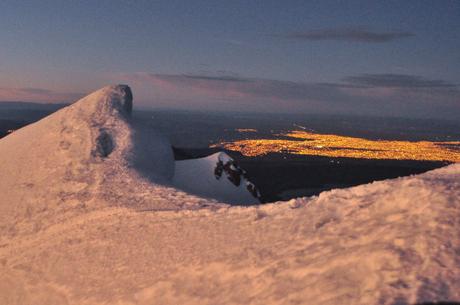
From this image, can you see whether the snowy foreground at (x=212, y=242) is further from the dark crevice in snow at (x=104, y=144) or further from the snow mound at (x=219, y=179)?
the snow mound at (x=219, y=179)

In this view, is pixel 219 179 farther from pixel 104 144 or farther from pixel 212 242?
pixel 212 242

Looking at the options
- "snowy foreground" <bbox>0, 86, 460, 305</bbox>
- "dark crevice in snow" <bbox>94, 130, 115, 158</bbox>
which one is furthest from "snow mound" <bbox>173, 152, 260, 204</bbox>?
"snowy foreground" <bbox>0, 86, 460, 305</bbox>

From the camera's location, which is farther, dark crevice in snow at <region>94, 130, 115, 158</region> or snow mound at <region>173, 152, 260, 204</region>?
snow mound at <region>173, 152, 260, 204</region>

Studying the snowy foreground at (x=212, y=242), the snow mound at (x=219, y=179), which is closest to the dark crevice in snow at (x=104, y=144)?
the snowy foreground at (x=212, y=242)

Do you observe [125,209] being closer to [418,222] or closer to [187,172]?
[418,222]

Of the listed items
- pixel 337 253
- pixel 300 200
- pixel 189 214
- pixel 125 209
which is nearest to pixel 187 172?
pixel 125 209

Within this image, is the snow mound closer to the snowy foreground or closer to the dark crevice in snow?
the dark crevice in snow
